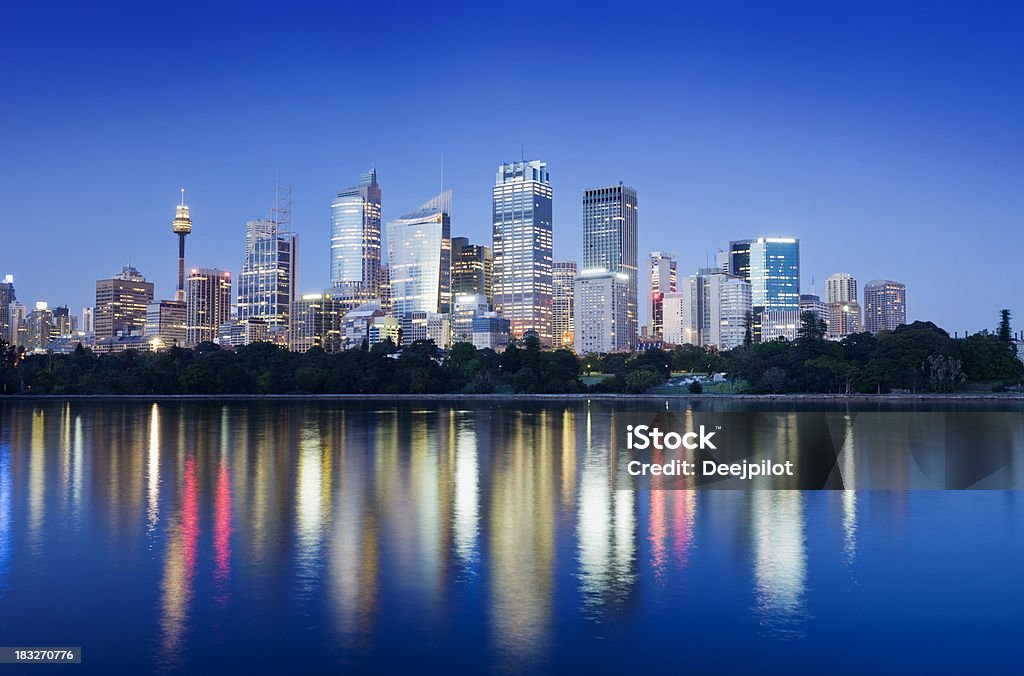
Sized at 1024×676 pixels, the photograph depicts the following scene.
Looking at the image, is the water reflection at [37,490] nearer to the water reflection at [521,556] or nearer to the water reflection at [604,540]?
the water reflection at [521,556]

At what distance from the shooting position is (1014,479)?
Result: 36.3 meters

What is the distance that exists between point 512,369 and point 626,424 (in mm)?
87104

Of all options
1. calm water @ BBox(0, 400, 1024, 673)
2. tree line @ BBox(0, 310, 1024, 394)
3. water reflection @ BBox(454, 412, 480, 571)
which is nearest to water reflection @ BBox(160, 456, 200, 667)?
calm water @ BBox(0, 400, 1024, 673)

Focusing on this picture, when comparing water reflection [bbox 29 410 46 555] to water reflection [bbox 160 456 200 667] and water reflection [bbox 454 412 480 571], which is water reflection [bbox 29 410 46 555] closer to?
water reflection [bbox 160 456 200 667]

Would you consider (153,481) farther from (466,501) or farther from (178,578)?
(178,578)

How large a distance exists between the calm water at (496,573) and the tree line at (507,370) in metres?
104

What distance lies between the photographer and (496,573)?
66.7ft

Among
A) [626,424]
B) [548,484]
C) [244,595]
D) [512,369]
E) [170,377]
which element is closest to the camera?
[244,595]

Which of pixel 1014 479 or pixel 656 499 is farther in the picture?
pixel 1014 479

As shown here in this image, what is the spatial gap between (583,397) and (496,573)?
393ft

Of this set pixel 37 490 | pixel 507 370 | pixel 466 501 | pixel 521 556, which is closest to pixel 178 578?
pixel 521 556

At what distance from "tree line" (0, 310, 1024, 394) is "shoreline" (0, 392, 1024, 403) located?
121 inches

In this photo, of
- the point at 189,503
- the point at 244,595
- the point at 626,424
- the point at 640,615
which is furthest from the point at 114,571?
the point at 626,424

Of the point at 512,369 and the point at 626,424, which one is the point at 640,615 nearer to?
the point at 626,424
